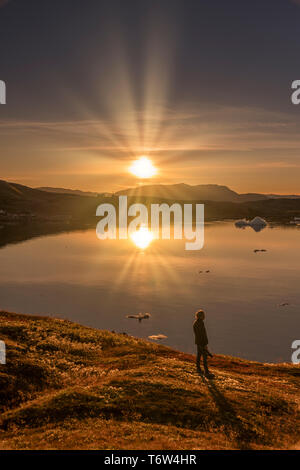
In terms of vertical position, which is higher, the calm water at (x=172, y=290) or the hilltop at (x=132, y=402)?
the calm water at (x=172, y=290)

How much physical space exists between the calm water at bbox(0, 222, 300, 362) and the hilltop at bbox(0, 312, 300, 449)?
2322 centimetres

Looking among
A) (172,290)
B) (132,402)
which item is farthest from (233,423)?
(172,290)

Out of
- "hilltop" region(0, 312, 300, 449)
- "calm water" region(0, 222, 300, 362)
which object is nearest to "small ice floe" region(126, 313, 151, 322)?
"calm water" region(0, 222, 300, 362)

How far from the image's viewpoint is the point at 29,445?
18203 mm

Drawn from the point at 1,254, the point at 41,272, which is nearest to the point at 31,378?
the point at 41,272

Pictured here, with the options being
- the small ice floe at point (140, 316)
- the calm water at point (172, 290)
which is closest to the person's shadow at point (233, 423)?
the calm water at point (172, 290)

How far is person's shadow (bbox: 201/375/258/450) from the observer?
20.0 m

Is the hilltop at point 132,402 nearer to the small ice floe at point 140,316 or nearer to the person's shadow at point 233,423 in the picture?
the person's shadow at point 233,423

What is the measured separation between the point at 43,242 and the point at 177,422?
6469 inches

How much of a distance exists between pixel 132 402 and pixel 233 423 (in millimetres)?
6085

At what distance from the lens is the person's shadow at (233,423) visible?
20.0m

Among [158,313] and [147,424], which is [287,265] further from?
[147,424]

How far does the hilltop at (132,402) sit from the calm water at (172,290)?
23217 millimetres

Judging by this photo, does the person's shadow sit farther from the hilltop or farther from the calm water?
the calm water
